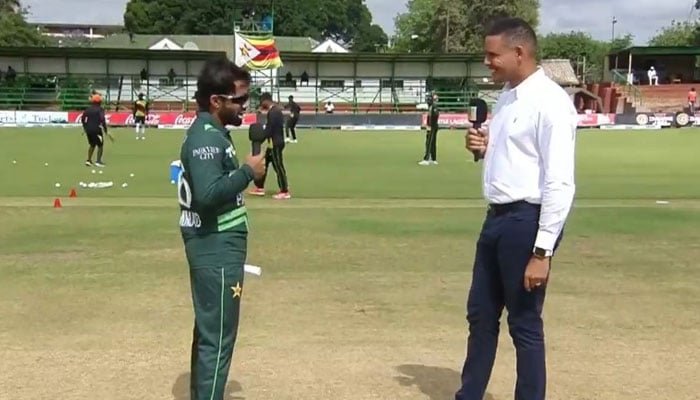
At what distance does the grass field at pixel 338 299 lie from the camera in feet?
17.5

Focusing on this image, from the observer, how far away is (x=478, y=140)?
4496 mm

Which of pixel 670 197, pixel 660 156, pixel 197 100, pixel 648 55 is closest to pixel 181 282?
pixel 197 100

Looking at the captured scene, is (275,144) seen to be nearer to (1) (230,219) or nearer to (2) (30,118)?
(1) (230,219)

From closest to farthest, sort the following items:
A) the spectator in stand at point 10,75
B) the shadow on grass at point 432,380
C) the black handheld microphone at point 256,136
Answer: the black handheld microphone at point 256,136, the shadow on grass at point 432,380, the spectator in stand at point 10,75

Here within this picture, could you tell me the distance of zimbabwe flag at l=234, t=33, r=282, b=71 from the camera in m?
49.2

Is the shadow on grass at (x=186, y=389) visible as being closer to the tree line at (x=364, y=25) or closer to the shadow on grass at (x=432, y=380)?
the shadow on grass at (x=432, y=380)

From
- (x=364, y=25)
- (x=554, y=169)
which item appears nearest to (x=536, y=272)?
(x=554, y=169)

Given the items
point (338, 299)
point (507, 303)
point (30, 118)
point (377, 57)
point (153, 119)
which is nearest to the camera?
point (507, 303)

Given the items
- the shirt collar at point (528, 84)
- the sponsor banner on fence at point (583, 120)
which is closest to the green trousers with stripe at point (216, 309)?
the shirt collar at point (528, 84)

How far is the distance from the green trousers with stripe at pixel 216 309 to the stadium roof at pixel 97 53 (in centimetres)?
5244

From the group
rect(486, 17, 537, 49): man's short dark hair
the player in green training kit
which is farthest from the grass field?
rect(486, 17, 537, 49): man's short dark hair

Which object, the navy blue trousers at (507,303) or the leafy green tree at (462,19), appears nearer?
the navy blue trousers at (507,303)

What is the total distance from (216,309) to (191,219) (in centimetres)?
45

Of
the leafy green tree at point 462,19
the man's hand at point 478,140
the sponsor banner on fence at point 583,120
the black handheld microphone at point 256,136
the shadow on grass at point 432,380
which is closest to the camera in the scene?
the man's hand at point 478,140
